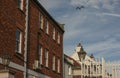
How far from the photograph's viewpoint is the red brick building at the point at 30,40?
2427 centimetres

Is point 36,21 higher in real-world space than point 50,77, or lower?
higher

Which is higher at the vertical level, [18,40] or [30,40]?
[30,40]

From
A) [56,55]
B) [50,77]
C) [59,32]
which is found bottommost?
[50,77]

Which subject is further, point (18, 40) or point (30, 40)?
point (30, 40)

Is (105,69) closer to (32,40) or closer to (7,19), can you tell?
(32,40)

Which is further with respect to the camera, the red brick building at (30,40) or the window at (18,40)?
the window at (18,40)

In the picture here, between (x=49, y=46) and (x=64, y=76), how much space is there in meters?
8.47

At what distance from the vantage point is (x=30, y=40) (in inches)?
1150

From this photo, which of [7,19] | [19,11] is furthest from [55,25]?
[7,19]

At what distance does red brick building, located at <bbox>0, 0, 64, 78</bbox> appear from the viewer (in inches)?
955

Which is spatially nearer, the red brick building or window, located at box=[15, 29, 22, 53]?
the red brick building

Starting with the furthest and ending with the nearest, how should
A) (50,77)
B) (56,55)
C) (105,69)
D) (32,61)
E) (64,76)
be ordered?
(64,76)
(56,55)
(50,77)
(105,69)
(32,61)

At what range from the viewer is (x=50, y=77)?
3438 cm

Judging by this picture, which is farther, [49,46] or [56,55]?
[56,55]
